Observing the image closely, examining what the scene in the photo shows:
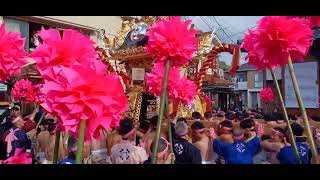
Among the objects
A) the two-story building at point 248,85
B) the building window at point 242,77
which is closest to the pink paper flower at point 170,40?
the two-story building at point 248,85

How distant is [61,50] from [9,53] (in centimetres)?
41

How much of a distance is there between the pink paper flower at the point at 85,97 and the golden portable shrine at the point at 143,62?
17.1 feet

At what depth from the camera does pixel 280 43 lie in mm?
1705

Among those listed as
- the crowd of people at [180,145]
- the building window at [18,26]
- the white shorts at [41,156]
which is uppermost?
the building window at [18,26]

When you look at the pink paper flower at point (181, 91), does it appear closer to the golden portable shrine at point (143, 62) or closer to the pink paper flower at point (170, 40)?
the pink paper flower at point (170, 40)

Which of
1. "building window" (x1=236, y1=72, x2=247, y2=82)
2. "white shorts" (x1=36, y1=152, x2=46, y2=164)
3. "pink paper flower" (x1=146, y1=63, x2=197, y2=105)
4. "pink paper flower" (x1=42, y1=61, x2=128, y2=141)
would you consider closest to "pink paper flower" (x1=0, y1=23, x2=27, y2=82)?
"pink paper flower" (x1=42, y1=61, x2=128, y2=141)

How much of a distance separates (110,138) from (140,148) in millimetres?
955

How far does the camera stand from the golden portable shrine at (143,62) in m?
7.60

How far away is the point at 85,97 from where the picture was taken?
137 centimetres

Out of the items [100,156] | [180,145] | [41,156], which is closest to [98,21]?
[41,156]

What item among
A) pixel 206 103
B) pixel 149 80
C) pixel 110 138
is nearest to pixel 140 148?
pixel 149 80

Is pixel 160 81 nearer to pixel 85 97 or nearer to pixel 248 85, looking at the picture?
pixel 85 97

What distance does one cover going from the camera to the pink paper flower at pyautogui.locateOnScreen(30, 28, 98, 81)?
62.4 inches

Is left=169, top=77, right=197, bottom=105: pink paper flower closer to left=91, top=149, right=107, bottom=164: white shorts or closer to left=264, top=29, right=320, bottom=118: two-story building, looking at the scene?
left=91, top=149, right=107, bottom=164: white shorts
